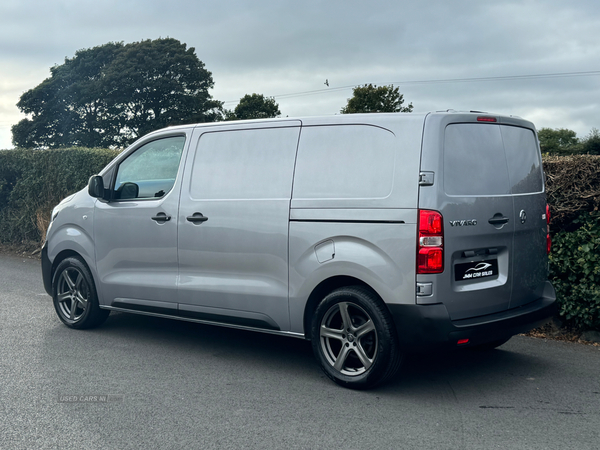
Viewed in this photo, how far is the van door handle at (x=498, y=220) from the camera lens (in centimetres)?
466

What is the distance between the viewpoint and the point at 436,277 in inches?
171

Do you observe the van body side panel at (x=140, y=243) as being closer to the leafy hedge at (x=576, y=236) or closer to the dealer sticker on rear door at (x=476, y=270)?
the dealer sticker on rear door at (x=476, y=270)

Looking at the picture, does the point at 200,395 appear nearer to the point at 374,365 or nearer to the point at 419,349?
the point at 374,365

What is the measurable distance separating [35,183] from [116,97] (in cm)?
4728

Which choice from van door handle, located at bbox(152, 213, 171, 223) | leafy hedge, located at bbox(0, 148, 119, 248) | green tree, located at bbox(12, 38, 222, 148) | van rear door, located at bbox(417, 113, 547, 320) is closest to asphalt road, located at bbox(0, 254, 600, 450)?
van rear door, located at bbox(417, 113, 547, 320)

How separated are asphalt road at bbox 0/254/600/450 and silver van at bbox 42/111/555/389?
376mm

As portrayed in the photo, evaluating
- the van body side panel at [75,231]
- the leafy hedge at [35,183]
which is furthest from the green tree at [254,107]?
the van body side panel at [75,231]

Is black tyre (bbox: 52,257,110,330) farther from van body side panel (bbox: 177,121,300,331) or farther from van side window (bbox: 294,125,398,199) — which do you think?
van side window (bbox: 294,125,398,199)

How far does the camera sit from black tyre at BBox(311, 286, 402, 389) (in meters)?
4.54

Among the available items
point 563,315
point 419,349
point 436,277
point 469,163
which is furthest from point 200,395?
point 563,315

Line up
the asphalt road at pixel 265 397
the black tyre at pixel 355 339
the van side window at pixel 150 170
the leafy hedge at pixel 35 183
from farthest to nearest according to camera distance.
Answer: the leafy hedge at pixel 35 183, the van side window at pixel 150 170, the black tyre at pixel 355 339, the asphalt road at pixel 265 397

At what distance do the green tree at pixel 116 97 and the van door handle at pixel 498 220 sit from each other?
182ft

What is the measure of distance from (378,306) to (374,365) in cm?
43

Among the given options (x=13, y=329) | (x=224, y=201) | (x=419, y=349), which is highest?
(x=224, y=201)
